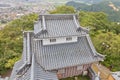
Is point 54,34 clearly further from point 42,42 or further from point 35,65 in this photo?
point 35,65

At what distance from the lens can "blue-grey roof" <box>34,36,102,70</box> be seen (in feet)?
38.4

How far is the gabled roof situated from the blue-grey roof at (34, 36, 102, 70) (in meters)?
0.96

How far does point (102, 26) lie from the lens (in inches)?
1246

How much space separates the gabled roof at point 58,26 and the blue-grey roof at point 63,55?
37.9 inches

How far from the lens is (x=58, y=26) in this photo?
13016 millimetres

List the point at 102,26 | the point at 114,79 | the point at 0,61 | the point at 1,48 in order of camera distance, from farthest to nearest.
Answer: the point at 102,26
the point at 1,48
the point at 0,61
the point at 114,79

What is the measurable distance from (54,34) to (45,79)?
382 centimetres

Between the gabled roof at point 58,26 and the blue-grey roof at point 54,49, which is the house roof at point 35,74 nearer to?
the blue-grey roof at point 54,49

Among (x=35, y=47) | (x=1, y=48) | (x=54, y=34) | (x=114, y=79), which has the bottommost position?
(x=114, y=79)

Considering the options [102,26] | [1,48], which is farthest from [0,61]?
[102,26]

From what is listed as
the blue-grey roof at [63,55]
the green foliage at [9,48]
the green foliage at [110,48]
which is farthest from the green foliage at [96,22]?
the blue-grey roof at [63,55]

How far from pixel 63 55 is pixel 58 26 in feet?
8.23

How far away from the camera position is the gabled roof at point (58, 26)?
1237cm

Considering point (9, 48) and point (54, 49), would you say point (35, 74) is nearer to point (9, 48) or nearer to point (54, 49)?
point (54, 49)
